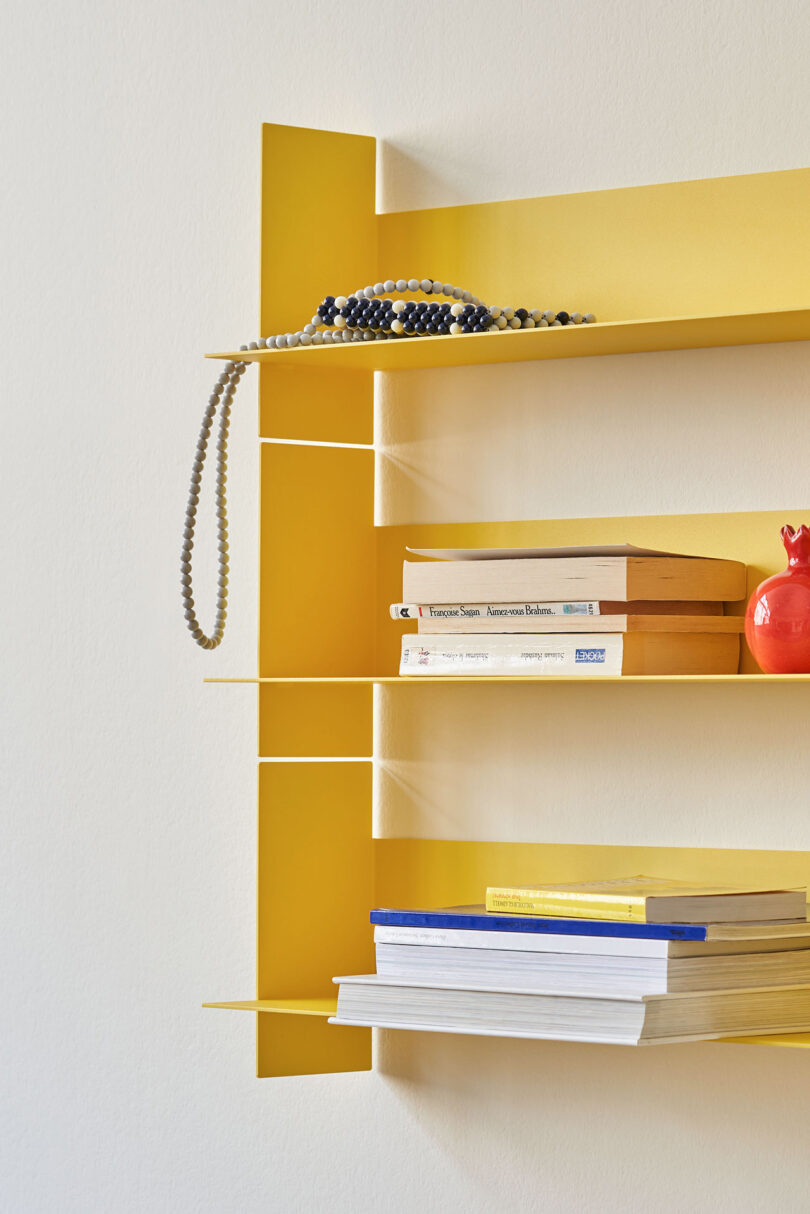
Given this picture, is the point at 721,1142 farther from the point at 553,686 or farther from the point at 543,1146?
the point at 553,686

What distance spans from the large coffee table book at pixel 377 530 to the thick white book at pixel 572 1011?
11 centimetres

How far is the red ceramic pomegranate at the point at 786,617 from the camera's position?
163 centimetres

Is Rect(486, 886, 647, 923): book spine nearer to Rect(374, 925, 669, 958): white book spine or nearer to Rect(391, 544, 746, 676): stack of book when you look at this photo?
Rect(374, 925, 669, 958): white book spine

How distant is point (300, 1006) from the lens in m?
Answer: 1.84

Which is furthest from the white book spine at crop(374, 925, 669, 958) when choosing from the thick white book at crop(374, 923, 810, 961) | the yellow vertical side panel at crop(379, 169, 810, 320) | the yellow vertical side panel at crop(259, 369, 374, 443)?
the yellow vertical side panel at crop(379, 169, 810, 320)

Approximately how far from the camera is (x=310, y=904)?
1.92 metres

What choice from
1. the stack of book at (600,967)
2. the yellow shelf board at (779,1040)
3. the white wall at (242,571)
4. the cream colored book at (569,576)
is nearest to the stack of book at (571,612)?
the cream colored book at (569,576)

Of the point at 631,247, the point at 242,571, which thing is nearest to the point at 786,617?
the point at 631,247

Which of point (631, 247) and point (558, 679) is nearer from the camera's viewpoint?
point (558, 679)

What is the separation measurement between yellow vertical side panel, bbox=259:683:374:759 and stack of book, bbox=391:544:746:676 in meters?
0.18

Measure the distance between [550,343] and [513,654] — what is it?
14.4 inches

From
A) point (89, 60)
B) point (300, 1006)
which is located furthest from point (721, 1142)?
point (89, 60)

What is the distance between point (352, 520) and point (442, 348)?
0.26 meters

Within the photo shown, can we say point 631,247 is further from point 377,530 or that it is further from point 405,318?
point 377,530
